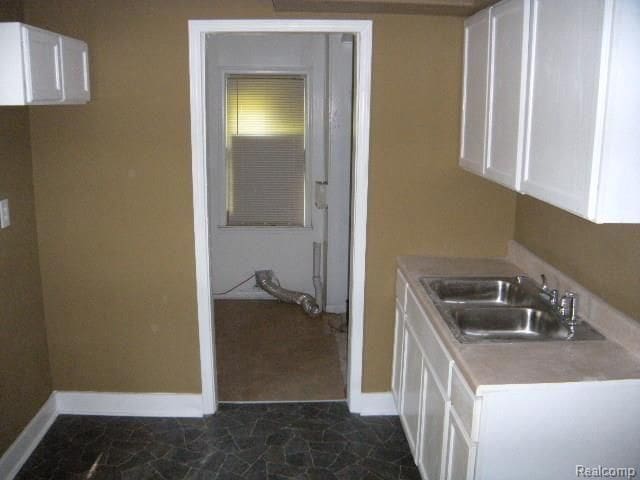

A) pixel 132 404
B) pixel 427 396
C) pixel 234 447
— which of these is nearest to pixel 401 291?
pixel 427 396

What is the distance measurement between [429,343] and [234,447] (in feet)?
4.24

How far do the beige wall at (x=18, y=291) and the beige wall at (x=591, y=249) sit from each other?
2.56m

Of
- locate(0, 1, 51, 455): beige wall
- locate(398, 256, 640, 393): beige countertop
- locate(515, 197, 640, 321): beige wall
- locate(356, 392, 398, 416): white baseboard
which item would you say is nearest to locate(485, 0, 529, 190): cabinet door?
locate(515, 197, 640, 321): beige wall

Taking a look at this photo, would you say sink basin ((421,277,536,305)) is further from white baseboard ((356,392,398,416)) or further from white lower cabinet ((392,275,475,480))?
white baseboard ((356,392,398,416))

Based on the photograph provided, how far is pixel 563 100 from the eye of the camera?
187 cm

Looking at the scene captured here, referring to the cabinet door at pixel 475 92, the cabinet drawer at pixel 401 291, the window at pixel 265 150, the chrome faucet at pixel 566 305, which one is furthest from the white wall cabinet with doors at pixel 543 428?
the window at pixel 265 150

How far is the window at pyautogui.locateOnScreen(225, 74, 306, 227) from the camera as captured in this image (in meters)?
5.05

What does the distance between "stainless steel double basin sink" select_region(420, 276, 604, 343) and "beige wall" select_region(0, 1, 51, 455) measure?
198 centimetres

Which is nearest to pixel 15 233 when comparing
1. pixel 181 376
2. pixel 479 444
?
pixel 181 376

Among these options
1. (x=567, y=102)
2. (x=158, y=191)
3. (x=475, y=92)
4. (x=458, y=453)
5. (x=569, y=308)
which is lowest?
(x=458, y=453)

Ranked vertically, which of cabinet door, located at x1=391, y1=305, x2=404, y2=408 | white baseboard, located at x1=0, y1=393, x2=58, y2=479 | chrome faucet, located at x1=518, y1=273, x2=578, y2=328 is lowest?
white baseboard, located at x1=0, y1=393, x2=58, y2=479

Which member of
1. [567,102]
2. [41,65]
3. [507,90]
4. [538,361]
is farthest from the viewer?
[41,65]

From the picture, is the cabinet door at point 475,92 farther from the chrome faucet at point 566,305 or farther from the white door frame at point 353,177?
the chrome faucet at point 566,305

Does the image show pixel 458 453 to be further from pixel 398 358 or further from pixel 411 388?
pixel 398 358
